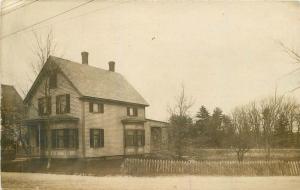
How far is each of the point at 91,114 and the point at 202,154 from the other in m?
1.89

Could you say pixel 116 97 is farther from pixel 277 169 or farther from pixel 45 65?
pixel 277 169

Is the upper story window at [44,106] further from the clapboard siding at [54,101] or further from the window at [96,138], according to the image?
the window at [96,138]

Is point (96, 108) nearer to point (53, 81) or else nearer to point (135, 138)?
point (135, 138)

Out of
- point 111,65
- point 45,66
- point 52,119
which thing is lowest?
point 52,119

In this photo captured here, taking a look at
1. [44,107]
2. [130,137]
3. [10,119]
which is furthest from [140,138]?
[10,119]

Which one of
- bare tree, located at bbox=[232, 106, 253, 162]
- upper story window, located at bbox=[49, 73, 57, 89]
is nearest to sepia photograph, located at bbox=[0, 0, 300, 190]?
bare tree, located at bbox=[232, 106, 253, 162]

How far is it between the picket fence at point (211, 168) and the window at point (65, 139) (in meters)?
1.02

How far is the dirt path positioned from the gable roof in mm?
1117

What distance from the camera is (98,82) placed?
20.6 ft

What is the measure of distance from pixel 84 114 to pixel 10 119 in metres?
1.15

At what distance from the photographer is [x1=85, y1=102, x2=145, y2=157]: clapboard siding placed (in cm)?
589

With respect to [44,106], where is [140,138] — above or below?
below

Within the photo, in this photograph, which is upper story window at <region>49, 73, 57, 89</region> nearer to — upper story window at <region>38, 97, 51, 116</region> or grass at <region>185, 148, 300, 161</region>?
upper story window at <region>38, 97, 51, 116</region>

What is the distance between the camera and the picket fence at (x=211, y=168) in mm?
5148
